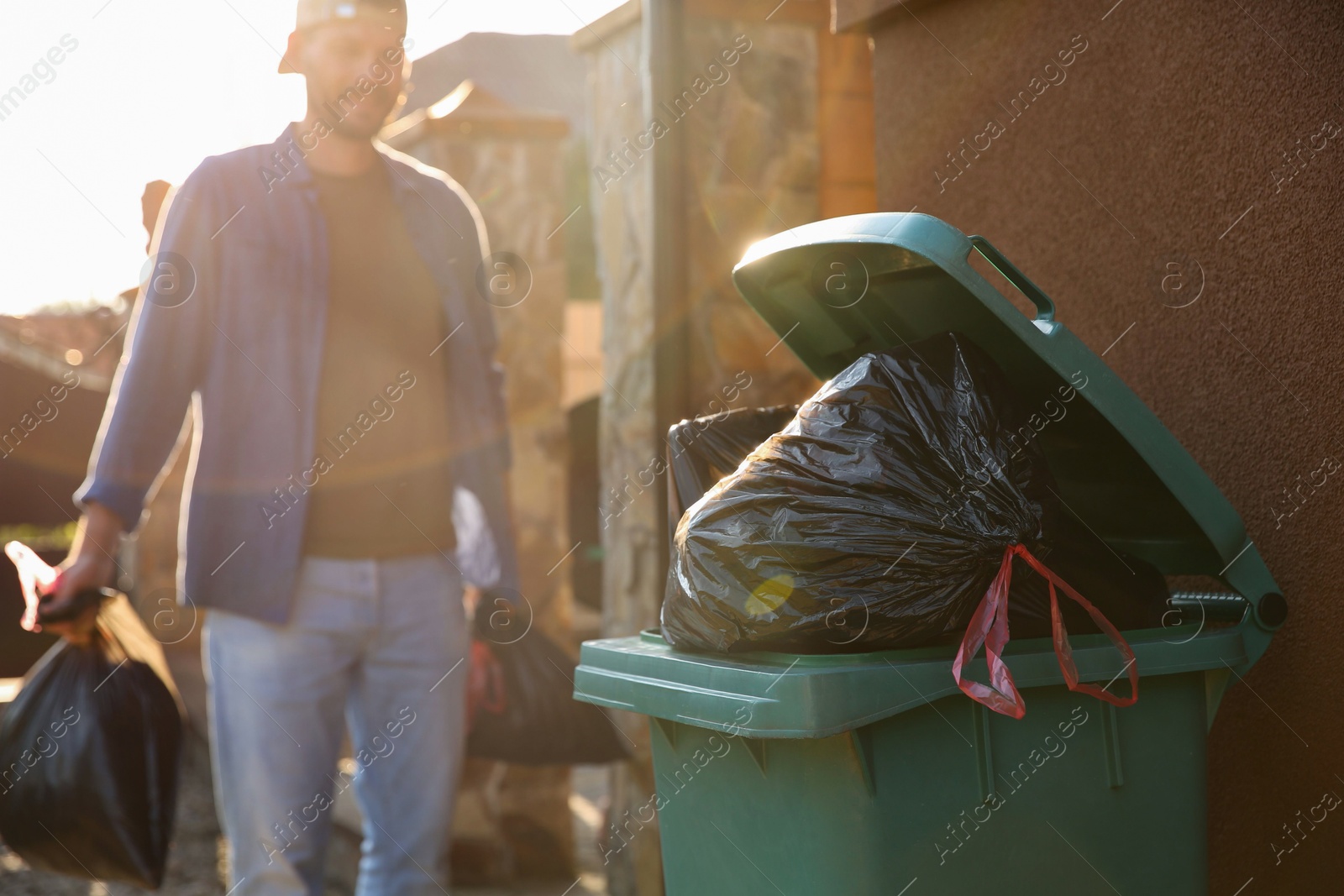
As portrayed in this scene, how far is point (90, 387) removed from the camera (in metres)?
7.07

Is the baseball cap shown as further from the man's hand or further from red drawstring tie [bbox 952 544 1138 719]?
red drawstring tie [bbox 952 544 1138 719]

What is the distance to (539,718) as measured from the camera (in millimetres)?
3574

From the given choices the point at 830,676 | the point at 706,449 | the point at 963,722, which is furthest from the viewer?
the point at 706,449

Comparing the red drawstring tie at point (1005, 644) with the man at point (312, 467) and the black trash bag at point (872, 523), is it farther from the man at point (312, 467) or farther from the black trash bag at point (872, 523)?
the man at point (312, 467)

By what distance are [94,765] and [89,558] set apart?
0.55 meters

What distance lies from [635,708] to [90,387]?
631cm

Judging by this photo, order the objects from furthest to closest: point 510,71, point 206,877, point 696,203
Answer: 1. point 510,71
2. point 206,877
3. point 696,203

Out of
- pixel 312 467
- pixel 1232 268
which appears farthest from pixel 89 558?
pixel 1232 268

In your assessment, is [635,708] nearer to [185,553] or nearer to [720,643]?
[720,643]

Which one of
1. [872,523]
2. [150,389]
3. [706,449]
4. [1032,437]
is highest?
[150,389]

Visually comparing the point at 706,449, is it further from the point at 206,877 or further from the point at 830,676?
the point at 206,877

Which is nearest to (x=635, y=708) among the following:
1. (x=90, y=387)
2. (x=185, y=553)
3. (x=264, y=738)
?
(x=264, y=738)

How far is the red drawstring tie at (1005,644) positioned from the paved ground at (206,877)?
3099 mm

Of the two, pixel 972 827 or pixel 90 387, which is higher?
pixel 90 387
